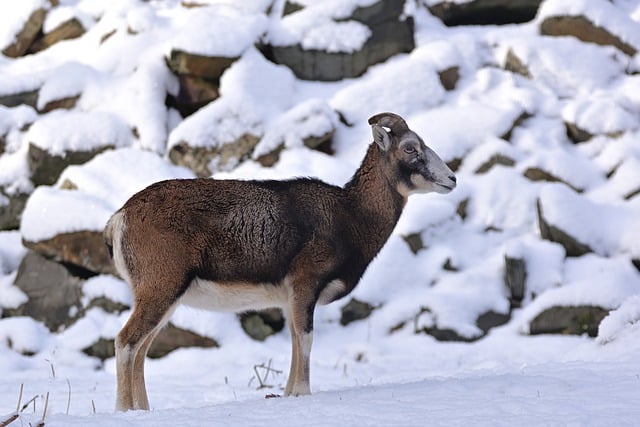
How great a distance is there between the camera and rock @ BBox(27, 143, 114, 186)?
42.7 feet

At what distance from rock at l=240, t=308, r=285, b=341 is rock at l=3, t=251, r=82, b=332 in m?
2.25

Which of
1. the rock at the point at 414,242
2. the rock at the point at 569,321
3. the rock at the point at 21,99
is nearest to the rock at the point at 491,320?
the rock at the point at 569,321

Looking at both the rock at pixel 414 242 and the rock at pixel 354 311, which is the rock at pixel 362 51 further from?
the rock at pixel 354 311

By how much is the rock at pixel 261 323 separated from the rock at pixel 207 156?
2865 mm

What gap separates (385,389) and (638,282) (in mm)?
5920

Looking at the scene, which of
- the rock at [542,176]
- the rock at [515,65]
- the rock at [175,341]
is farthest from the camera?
the rock at [515,65]

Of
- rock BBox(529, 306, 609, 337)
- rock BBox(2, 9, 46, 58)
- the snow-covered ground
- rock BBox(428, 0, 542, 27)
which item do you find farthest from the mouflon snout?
rock BBox(2, 9, 46, 58)

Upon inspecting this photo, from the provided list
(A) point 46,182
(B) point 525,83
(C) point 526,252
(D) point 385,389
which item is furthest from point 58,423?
(B) point 525,83

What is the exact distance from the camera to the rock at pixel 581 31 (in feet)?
49.5

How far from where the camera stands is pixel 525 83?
14.7 m

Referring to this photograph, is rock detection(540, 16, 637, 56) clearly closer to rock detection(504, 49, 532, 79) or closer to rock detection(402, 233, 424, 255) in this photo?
rock detection(504, 49, 532, 79)

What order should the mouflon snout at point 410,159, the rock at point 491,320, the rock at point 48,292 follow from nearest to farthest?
the mouflon snout at point 410,159 < the rock at point 491,320 < the rock at point 48,292

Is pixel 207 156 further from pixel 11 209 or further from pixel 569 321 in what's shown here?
pixel 569 321

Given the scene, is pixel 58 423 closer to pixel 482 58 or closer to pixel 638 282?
pixel 638 282
